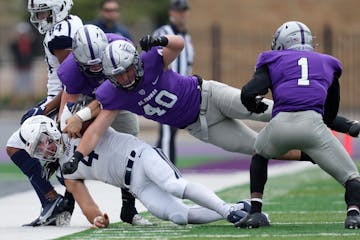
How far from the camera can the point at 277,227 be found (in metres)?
8.92

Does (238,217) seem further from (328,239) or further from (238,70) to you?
(238,70)

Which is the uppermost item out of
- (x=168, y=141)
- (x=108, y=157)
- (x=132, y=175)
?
(x=108, y=157)

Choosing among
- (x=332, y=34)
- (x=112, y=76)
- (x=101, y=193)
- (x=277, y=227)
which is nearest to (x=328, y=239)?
(x=277, y=227)

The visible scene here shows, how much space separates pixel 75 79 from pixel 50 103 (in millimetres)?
613

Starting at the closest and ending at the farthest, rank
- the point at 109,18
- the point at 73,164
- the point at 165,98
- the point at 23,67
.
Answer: the point at 73,164, the point at 165,98, the point at 109,18, the point at 23,67

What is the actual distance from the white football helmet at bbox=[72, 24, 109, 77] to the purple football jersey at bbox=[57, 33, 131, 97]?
94mm

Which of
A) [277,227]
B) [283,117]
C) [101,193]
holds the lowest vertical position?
[101,193]

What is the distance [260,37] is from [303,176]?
1248 cm

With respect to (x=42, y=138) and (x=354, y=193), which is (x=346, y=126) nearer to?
(x=354, y=193)

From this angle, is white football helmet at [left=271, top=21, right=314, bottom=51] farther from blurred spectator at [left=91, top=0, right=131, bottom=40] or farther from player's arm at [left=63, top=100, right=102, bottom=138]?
blurred spectator at [left=91, top=0, right=131, bottom=40]

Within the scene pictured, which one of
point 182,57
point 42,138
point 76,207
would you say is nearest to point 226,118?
point 42,138

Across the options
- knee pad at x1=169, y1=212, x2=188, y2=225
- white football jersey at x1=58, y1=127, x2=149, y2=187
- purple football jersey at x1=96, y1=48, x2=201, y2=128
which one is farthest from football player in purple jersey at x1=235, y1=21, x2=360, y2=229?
white football jersey at x1=58, y1=127, x2=149, y2=187

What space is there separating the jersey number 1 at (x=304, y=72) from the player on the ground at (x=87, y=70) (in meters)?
1.43

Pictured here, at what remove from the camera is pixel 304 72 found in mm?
8852
